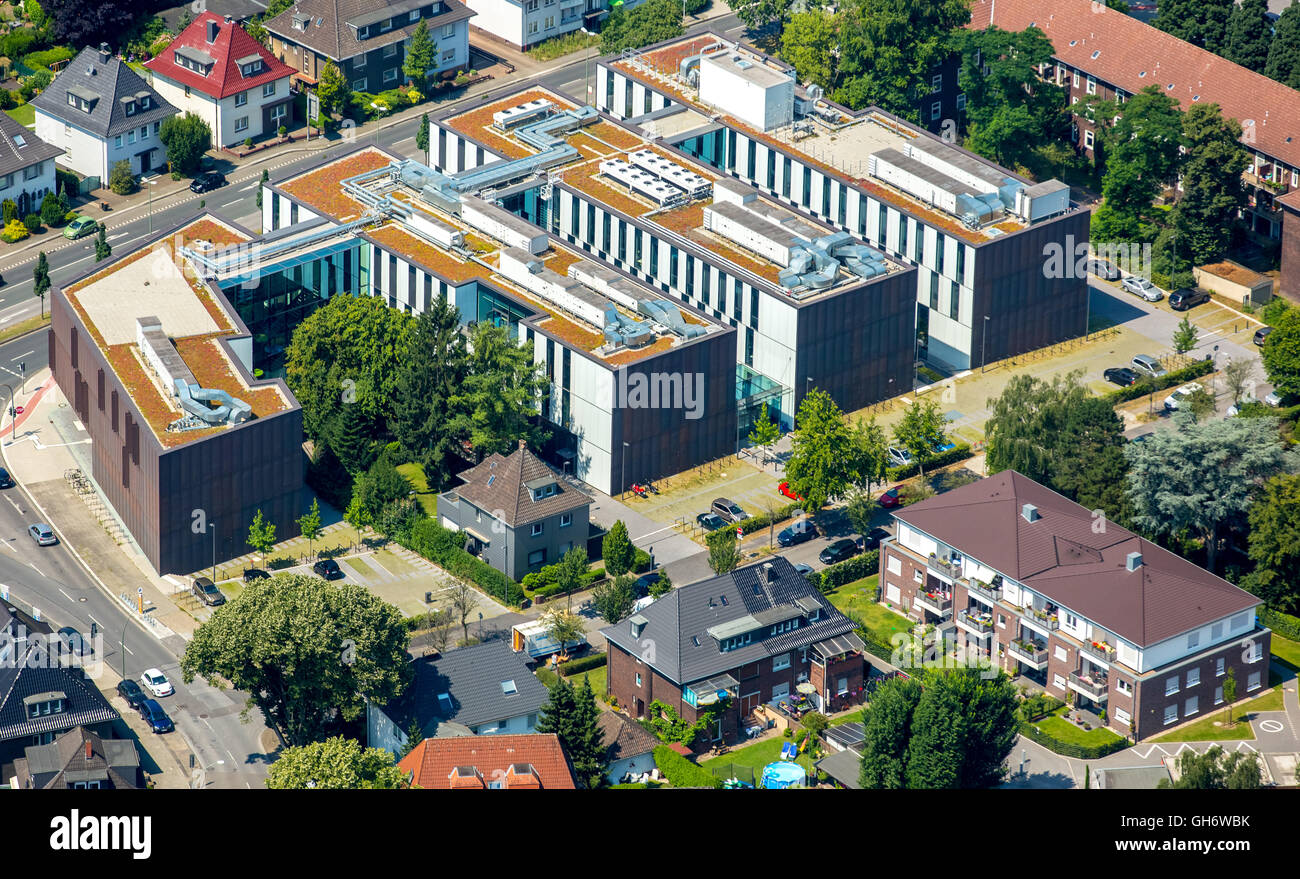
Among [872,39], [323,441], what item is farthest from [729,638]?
[872,39]

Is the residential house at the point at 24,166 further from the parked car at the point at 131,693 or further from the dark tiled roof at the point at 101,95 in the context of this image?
the parked car at the point at 131,693

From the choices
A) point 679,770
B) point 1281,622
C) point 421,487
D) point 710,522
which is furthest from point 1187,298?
point 679,770

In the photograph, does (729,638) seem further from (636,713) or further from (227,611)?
(227,611)

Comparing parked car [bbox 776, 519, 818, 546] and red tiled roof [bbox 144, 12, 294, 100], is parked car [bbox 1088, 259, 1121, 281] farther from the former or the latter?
red tiled roof [bbox 144, 12, 294, 100]

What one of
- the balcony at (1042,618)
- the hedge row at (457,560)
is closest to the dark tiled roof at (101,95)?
the hedge row at (457,560)

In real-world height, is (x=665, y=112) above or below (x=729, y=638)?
above
